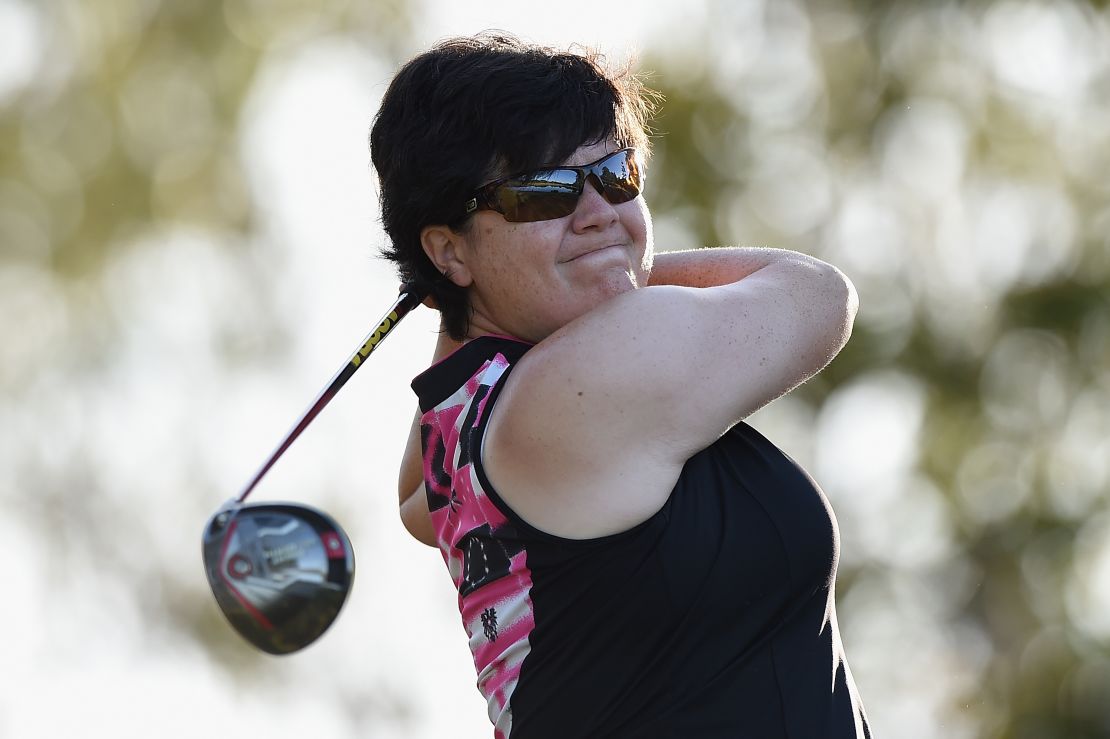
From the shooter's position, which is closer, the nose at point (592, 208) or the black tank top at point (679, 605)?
the black tank top at point (679, 605)

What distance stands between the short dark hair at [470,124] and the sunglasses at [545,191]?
0.03 metres

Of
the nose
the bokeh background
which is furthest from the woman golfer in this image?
the bokeh background

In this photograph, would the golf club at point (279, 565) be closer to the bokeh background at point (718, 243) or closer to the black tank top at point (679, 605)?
the black tank top at point (679, 605)

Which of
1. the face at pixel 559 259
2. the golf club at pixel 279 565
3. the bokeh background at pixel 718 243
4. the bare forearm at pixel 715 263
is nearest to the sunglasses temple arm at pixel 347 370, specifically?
the golf club at pixel 279 565

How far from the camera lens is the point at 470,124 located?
145 inches

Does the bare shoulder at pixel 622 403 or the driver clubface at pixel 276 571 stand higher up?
the bare shoulder at pixel 622 403

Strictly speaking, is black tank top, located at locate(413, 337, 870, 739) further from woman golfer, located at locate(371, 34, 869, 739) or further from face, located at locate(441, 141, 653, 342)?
face, located at locate(441, 141, 653, 342)

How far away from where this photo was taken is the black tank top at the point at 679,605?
3.38m

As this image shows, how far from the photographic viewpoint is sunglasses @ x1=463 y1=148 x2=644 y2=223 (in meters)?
3.64

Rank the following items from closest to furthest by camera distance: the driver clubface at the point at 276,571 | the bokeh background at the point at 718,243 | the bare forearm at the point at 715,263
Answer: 1. the driver clubface at the point at 276,571
2. the bare forearm at the point at 715,263
3. the bokeh background at the point at 718,243

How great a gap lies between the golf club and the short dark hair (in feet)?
0.95

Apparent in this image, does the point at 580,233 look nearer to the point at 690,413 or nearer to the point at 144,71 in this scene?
the point at 690,413

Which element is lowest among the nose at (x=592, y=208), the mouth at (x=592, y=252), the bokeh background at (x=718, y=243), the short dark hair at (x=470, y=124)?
the bokeh background at (x=718, y=243)

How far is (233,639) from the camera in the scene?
2106 centimetres
